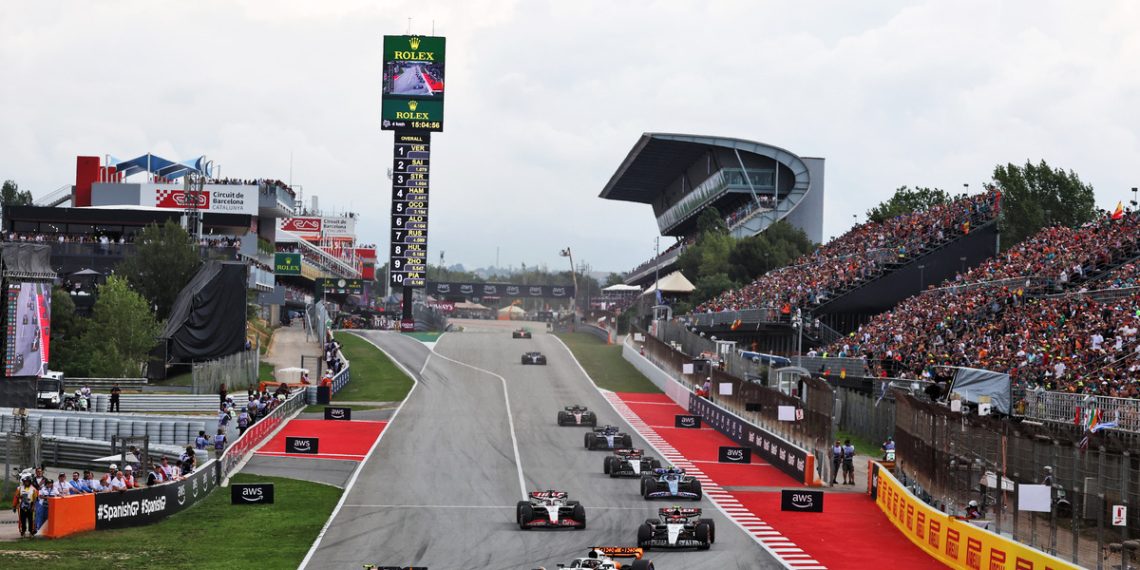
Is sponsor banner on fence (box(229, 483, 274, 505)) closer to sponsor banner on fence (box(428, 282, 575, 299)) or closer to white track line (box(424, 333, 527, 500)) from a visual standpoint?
white track line (box(424, 333, 527, 500))

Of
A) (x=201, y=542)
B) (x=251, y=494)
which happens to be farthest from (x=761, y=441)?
(x=201, y=542)

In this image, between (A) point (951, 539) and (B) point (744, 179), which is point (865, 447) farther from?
(B) point (744, 179)

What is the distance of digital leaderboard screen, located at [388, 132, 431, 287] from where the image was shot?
99625 millimetres

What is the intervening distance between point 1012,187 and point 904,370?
4213cm

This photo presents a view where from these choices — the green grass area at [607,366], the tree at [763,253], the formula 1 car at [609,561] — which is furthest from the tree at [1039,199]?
the formula 1 car at [609,561]

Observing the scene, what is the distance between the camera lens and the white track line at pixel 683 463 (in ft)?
99.9

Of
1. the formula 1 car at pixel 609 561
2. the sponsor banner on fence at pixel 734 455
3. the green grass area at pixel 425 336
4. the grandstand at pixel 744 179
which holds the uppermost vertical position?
the grandstand at pixel 744 179

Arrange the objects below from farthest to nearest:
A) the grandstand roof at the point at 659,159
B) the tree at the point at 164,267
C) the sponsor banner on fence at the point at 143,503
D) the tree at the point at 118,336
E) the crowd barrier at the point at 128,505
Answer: the grandstand roof at the point at 659,159 → the tree at the point at 164,267 → the tree at the point at 118,336 → the sponsor banner on fence at the point at 143,503 → the crowd barrier at the point at 128,505

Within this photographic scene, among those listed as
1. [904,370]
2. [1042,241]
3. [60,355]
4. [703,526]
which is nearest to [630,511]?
[703,526]

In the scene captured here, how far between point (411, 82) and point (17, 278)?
53010mm

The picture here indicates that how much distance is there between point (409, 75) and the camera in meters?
99.1

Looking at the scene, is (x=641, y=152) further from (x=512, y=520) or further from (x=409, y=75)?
(x=512, y=520)

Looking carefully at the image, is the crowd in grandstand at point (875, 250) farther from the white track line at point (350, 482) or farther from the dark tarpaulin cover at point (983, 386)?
the dark tarpaulin cover at point (983, 386)

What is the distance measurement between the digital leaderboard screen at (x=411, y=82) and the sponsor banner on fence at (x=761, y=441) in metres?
45.3
